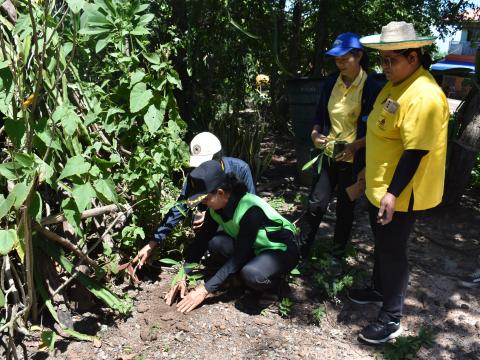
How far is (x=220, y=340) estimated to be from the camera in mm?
2721

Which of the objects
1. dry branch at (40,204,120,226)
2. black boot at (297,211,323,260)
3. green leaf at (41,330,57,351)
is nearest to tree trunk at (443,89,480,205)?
black boot at (297,211,323,260)

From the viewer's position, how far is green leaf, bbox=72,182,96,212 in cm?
211

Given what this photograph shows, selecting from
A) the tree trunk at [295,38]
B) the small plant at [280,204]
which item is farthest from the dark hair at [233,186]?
the tree trunk at [295,38]

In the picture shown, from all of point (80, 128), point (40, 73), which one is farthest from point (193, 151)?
point (40, 73)

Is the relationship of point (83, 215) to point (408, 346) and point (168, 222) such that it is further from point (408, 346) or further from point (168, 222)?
point (408, 346)

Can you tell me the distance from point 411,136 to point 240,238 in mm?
1126

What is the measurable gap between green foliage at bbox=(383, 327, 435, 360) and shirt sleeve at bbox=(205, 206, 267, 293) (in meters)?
0.90

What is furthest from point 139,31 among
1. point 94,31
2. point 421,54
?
point 421,54

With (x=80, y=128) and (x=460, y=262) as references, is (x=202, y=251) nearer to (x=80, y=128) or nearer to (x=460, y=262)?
(x=80, y=128)

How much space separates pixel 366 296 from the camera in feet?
9.95

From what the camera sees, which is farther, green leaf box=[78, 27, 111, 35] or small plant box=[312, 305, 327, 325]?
small plant box=[312, 305, 327, 325]

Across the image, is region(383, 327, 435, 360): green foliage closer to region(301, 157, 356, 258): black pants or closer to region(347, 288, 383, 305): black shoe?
region(347, 288, 383, 305): black shoe

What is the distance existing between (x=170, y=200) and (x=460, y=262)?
2.11m

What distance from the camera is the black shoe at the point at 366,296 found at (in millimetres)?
3021
